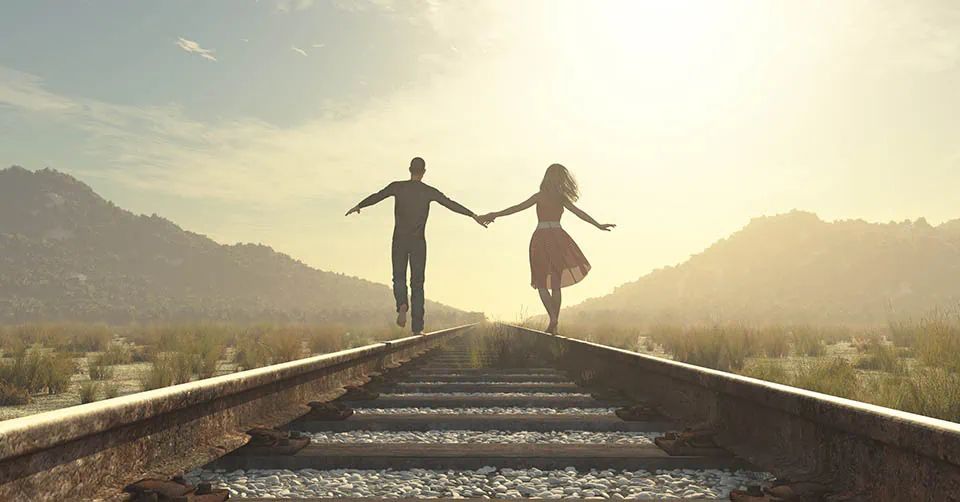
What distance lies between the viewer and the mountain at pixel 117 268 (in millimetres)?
83062

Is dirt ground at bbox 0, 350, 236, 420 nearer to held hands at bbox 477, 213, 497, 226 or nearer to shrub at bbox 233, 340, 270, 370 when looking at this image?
shrub at bbox 233, 340, 270, 370

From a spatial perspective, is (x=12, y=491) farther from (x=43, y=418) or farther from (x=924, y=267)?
(x=924, y=267)

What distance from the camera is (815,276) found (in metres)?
108

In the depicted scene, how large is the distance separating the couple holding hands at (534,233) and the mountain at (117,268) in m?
65.5

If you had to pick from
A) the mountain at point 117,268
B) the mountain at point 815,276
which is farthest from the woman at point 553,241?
the mountain at point 117,268

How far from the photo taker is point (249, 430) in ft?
10.8

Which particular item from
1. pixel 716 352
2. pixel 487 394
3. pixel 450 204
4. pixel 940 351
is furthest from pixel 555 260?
pixel 716 352

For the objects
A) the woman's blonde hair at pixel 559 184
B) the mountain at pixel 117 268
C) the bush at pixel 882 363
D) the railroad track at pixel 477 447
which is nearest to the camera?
the railroad track at pixel 477 447

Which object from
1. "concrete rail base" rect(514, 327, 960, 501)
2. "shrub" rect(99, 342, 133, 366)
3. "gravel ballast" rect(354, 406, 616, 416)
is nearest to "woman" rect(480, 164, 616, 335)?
"gravel ballast" rect(354, 406, 616, 416)

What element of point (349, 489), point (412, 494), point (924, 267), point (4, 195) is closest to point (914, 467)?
point (412, 494)

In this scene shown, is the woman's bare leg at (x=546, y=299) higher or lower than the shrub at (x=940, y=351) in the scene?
higher

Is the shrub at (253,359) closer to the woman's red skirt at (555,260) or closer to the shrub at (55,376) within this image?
the shrub at (55,376)

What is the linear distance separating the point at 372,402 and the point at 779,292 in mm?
114142

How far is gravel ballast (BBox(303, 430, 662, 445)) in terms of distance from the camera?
11.7 ft
